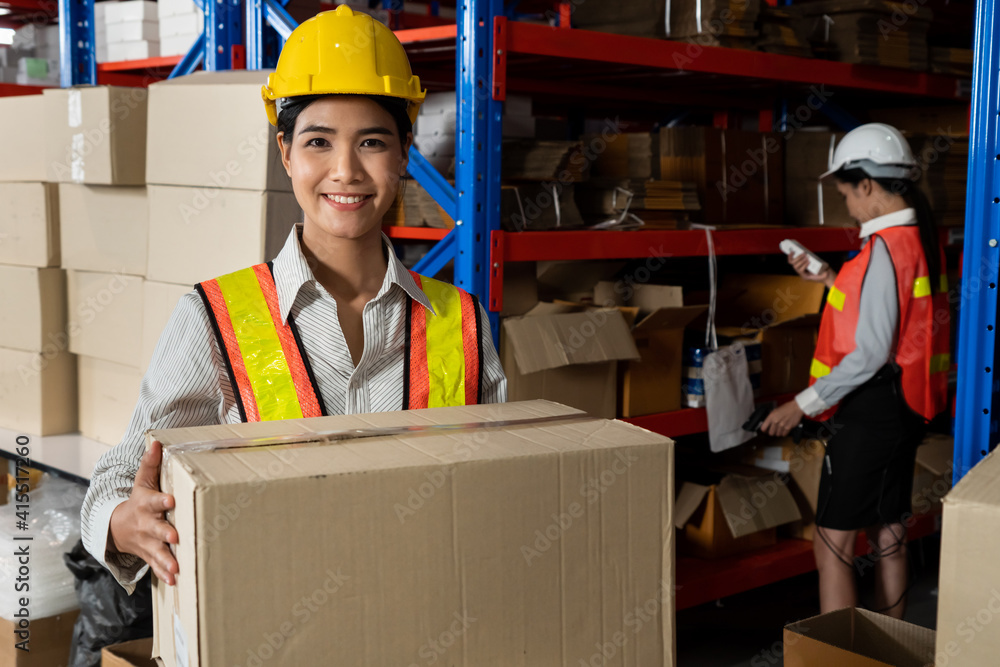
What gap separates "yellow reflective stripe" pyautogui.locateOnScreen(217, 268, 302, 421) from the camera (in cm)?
131

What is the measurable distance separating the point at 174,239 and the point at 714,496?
84.9 inches

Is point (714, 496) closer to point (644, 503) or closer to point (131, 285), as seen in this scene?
point (131, 285)

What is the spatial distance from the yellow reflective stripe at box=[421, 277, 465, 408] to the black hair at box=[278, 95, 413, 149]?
0.90 feet

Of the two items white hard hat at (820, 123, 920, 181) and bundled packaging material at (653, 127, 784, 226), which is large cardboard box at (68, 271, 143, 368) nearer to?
bundled packaging material at (653, 127, 784, 226)

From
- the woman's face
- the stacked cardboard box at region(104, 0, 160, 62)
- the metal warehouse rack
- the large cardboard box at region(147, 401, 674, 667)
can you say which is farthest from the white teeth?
the stacked cardboard box at region(104, 0, 160, 62)

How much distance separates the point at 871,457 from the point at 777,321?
82 cm

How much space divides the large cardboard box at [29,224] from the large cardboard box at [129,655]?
1.64 meters

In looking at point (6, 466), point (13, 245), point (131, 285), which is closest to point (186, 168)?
point (131, 285)

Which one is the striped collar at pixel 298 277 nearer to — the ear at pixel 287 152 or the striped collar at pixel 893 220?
the ear at pixel 287 152

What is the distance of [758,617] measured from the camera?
155 inches

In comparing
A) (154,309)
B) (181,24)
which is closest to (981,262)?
(154,309)

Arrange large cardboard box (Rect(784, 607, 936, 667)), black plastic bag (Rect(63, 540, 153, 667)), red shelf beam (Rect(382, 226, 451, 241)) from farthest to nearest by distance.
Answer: red shelf beam (Rect(382, 226, 451, 241)), black plastic bag (Rect(63, 540, 153, 667)), large cardboard box (Rect(784, 607, 936, 667))

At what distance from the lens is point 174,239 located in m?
2.67

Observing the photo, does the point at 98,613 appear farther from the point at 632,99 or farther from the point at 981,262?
the point at 632,99
